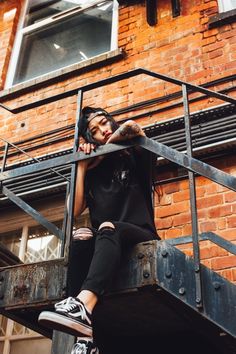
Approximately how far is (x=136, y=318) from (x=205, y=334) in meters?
0.45

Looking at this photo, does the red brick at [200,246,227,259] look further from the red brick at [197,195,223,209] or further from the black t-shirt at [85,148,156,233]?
the black t-shirt at [85,148,156,233]

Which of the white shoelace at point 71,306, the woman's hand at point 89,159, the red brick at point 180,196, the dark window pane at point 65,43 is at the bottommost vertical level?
the white shoelace at point 71,306

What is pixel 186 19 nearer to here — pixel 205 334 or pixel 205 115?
pixel 205 115

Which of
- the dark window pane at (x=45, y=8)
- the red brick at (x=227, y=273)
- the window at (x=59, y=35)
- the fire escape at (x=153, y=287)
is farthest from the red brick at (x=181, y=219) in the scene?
the dark window pane at (x=45, y=8)

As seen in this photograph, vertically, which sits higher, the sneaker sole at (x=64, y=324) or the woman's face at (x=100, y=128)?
the woman's face at (x=100, y=128)

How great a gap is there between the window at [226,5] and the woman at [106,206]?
3.05 meters

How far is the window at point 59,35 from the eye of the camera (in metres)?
6.59

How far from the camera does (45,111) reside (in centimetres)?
603

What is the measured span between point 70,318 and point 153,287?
0.52 m

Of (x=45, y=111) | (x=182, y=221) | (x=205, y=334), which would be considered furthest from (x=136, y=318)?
(x=45, y=111)

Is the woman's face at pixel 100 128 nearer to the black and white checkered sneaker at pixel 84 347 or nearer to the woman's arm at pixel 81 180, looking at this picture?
the woman's arm at pixel 81 180

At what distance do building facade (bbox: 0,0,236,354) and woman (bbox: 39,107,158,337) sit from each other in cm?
90

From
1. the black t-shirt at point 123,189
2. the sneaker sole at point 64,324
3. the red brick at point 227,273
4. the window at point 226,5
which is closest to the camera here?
the sneaker sole at point 64,324

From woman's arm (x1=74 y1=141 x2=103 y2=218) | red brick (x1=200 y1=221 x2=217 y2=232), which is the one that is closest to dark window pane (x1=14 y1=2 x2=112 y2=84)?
red brick (x1=200 y1=221 x2=217 y2=232)
